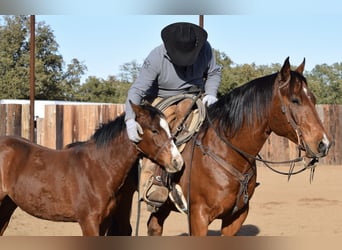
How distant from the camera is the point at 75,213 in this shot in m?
4.35

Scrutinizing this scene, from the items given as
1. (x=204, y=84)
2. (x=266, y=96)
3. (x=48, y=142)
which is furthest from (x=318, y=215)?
(x=48, y=142)

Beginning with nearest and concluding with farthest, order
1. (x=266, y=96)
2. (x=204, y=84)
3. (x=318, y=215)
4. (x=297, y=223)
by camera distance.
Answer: (x=266, y=96) → (x=204, y=84) → (x=297, y=223) → (x=318, y=215)

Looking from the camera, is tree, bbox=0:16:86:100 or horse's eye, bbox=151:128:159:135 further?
tree, bbox=0:16:86:100

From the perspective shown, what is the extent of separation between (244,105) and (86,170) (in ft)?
5.17

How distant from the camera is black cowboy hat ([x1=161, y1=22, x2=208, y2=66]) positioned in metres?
4.32

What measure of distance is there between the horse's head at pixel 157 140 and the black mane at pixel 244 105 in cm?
59

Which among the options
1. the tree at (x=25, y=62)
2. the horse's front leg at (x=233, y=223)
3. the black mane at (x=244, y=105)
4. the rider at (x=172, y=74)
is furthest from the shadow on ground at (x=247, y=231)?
the tree at (x=25, y=62)

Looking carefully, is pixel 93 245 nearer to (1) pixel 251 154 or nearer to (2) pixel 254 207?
(1) pixel 251 154

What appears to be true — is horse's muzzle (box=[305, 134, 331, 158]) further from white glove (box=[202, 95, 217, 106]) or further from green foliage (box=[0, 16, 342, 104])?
green foliage (box=[0, 16, 342, 104])

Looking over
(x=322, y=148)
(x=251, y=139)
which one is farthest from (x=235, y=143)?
(x=322, y=148)

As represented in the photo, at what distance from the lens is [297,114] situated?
149 inches

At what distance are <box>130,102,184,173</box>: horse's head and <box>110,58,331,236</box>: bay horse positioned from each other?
36 centimetres

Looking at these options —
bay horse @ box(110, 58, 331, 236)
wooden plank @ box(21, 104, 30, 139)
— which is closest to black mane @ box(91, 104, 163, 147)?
bay horse @ box(110, 58, 331, 236)

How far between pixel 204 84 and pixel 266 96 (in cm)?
117
